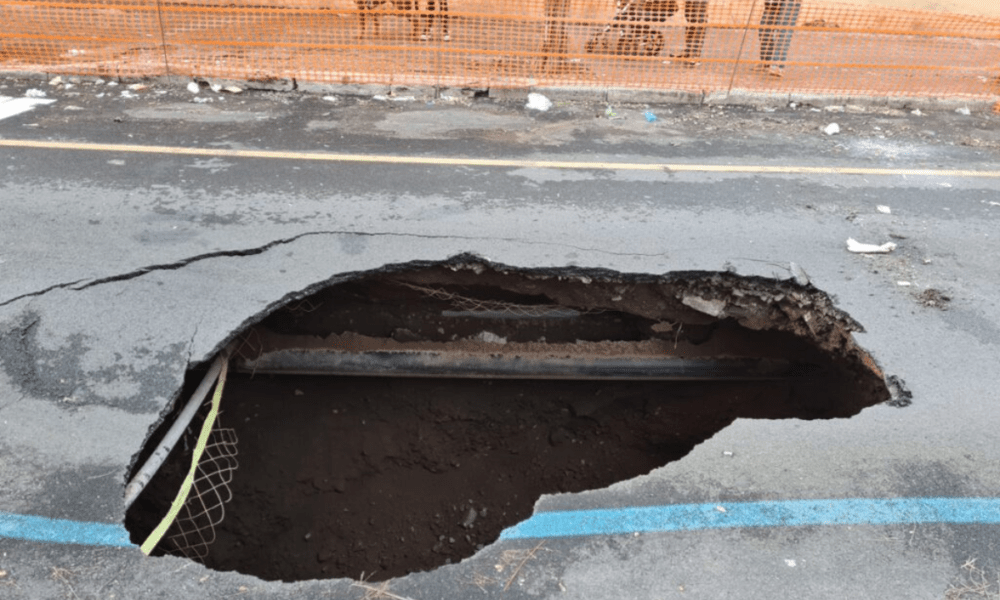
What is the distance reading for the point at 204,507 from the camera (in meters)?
4.48

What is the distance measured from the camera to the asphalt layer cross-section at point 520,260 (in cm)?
295

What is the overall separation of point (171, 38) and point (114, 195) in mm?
5791

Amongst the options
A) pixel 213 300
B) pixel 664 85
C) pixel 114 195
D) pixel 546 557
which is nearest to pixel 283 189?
pixel 114 195

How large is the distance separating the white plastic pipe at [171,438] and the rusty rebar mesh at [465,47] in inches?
235

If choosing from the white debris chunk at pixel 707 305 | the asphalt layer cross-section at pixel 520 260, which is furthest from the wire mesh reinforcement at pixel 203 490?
the white debris chunk at pixel 707 305

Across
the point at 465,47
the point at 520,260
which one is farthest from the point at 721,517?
the point at 465,47

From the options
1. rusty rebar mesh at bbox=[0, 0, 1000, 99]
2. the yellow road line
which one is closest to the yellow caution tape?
the yellow road line

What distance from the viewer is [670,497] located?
10.7 feet

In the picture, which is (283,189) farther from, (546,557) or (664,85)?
(664,85)

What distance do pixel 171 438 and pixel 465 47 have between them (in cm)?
802

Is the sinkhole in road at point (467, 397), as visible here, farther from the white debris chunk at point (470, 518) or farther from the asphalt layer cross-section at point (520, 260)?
the asphalt layer cross-section at point (520, 260)

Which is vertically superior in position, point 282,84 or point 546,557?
point 282,84

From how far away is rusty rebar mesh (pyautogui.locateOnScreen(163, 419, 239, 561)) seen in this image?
15.1 ft

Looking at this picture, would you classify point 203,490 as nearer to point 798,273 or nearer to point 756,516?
point 756,516
